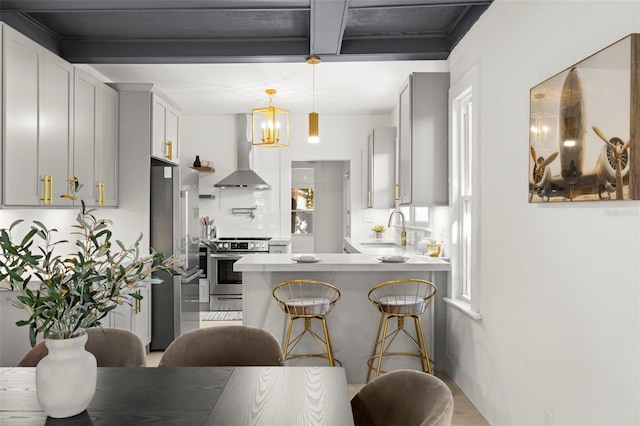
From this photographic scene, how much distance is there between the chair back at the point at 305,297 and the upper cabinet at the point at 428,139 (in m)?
1.01

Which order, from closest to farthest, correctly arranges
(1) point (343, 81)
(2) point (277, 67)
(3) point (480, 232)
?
(3) point (480, 232) → (2) point (277, 67) → (1) point (343, 81)

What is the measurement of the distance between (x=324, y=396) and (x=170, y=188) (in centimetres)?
335

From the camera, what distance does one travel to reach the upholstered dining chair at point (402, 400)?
1.33 meters

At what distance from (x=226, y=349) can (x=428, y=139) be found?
2.43 meters

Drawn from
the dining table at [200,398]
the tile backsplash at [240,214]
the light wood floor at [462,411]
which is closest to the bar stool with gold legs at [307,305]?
the light wood floor at [462,411]

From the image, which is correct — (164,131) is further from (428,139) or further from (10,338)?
(428,139)

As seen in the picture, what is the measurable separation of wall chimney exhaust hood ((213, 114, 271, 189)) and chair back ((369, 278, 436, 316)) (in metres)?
3.11

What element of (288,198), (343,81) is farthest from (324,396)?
(288,198)

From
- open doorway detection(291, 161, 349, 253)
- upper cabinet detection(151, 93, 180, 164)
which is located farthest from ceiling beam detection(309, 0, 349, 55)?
open doorway detection(291, 161, 349, 253)

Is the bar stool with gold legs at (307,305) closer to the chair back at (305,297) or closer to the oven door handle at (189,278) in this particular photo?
the chair back at (305,297)

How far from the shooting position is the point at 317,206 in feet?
26.8

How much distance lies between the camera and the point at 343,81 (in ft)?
15.8

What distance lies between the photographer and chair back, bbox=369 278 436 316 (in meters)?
3.18

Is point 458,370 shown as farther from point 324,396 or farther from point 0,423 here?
point 0,423
